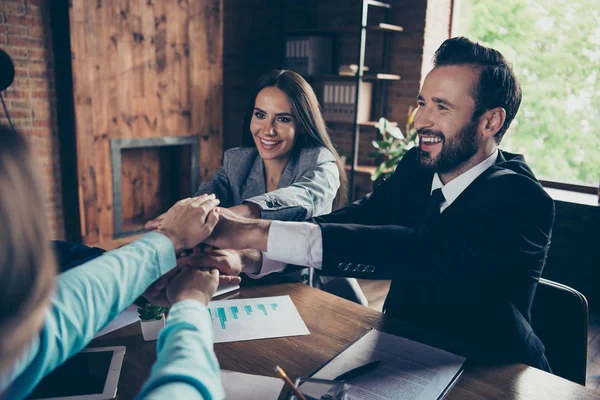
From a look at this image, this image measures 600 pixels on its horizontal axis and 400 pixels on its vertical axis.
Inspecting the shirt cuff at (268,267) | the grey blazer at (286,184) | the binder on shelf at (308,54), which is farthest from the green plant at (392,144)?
the shirt cuff at (268,267)

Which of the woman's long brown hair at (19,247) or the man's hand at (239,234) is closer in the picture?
the woman's long brown hair at (19,247)

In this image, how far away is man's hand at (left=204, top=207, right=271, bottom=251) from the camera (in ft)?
4.66

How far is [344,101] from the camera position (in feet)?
14.8

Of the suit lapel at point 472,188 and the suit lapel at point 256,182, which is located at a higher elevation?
the suit lapel at point 472,188

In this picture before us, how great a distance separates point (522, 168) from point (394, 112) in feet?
10.9

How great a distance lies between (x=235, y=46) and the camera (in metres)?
4.80

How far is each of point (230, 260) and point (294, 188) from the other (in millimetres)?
544

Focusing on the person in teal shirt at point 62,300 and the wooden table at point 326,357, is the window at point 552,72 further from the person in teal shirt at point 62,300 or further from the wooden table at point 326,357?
the person in teal shirt at point 62,300

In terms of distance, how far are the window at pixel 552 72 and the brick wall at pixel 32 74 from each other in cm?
355

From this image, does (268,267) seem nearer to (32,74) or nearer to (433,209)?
(433,209)

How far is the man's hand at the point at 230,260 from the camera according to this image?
1410 millimetres

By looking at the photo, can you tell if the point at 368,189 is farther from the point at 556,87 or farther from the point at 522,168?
the point at 522,168

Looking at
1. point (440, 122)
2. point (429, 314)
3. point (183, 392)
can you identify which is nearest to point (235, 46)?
point (440, 122)

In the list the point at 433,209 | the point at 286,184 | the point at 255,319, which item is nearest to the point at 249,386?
the point at 255,319
